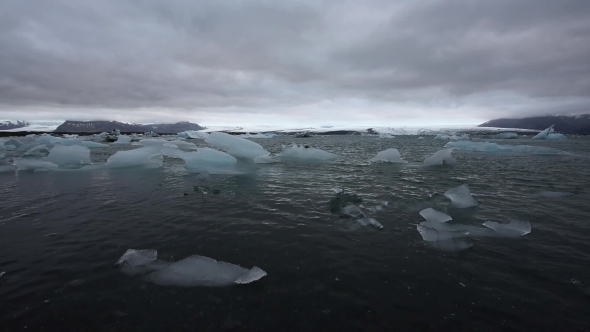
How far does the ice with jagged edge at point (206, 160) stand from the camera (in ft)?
58.6

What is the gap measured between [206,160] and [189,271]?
1407 cm

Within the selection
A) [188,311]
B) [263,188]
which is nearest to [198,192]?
[263,188]

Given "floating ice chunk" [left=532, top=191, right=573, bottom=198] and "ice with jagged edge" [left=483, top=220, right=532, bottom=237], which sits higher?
"ice with jagged edge" [left=483, top=220, right=532, bottom=237]

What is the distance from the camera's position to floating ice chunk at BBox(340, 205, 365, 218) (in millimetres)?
8342

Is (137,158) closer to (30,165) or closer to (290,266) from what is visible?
(30,165)

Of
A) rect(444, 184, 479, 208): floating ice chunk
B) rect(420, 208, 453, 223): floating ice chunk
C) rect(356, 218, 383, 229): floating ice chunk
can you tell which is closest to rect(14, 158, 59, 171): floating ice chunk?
rect(356, 218, 383, 229): floating ice chunk

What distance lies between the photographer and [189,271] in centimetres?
513

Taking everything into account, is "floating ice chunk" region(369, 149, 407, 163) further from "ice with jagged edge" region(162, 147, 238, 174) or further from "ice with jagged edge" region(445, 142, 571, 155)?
"ice with jagged edge" region(445, 142, 571, 155)

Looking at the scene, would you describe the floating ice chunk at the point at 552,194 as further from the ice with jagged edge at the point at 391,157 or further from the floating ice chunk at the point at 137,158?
the floating ice chunk at the point at 137,158

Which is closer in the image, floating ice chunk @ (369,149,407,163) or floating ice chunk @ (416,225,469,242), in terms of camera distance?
floating ice chunk @ (416,225,469,242)

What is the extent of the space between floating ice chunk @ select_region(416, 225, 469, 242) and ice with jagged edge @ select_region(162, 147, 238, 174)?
1326 cm

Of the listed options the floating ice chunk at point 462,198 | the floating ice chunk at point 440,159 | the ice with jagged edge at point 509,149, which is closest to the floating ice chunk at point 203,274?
the floating ice chunk at point 462,198

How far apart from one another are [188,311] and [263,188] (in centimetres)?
852

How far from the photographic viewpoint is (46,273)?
200 inches
